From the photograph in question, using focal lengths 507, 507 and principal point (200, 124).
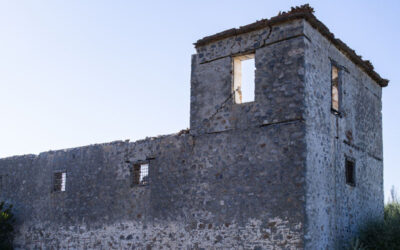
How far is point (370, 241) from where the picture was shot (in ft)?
43.6

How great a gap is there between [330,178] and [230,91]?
3.35m

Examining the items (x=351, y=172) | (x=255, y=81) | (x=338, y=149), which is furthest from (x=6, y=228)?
(x=351, y=172)

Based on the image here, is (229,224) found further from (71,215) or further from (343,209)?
(71,215)

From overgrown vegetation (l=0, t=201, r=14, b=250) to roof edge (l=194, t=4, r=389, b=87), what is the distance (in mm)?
9151

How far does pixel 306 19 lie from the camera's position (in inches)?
485

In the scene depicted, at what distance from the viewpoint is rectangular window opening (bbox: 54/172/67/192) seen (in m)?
16.9

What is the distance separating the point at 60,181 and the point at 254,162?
7.78m

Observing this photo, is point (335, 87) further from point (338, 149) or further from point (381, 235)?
point (381, 235)

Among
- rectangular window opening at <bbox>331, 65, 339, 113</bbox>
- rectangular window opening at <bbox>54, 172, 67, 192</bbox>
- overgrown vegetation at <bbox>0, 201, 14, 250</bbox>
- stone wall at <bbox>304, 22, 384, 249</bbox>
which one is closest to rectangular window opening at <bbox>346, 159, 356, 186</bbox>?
stone wall at <bbox>304, 22, 384, 249</bbox>

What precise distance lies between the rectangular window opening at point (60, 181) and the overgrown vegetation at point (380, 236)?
30.9ft

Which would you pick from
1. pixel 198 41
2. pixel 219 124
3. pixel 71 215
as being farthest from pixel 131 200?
pixel 198 41

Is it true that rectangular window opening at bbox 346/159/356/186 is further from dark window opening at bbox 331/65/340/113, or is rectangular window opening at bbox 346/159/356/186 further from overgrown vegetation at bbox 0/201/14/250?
overgrown vegetation at bbox 0/201/14/250

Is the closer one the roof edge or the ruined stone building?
the ruined stone building

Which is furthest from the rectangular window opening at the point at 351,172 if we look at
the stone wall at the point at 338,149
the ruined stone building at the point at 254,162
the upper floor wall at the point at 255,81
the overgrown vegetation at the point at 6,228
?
the overgrown vegetation at the point at 6,228
